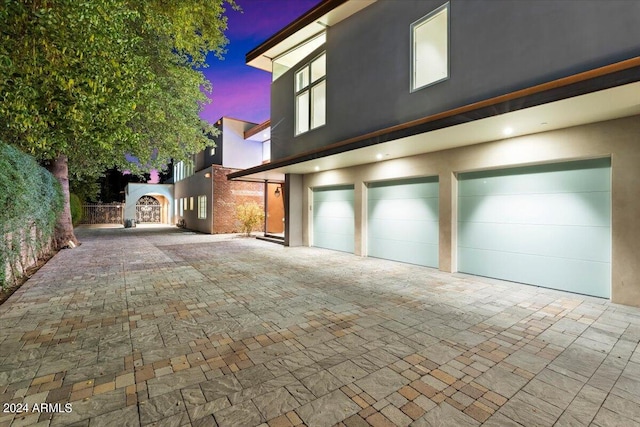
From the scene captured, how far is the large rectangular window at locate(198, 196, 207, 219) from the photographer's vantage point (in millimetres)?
17797

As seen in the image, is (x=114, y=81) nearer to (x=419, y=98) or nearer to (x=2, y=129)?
(x=2, y=129)

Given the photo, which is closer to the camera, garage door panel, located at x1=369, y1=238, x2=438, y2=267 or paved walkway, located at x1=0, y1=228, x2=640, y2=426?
paved walkway, located at x1=0, y1=228, x2=640, y2=426

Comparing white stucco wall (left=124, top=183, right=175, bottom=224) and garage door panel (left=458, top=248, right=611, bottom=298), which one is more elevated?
white stucco wall (left=124, top=183, right=175, bottom=224)

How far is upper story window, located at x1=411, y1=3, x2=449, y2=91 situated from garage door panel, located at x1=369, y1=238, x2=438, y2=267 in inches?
149

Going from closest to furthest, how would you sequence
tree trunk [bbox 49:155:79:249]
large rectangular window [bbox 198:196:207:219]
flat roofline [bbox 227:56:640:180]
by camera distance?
flat roofline [bbox 227:56:640:180], tree trunk [bbox 49:155:79:249], large rectangular window [bbox 198:196:207:219]

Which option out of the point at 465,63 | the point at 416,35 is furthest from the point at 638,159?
the point at 416,35

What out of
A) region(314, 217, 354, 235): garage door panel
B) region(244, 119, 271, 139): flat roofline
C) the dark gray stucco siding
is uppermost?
region(244, 119, 271, 139): flat roofline

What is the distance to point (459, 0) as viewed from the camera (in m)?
6.02

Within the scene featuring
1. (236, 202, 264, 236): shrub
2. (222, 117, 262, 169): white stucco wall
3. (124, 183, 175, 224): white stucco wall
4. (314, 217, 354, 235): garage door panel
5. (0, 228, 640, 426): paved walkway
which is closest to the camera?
(0, 228, 640, 426): paved walkway

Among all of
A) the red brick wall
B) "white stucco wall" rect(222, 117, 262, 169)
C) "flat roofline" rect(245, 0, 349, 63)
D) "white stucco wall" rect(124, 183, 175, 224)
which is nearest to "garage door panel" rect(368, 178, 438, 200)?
"flat roofline" rect(245, 0, 349, 63)

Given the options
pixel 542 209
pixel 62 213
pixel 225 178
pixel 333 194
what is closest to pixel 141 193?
pixel 225 178

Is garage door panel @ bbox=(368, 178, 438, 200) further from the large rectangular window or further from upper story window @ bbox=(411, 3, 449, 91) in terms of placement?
the large rectangular window

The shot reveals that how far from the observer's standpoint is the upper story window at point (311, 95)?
991 centimetres

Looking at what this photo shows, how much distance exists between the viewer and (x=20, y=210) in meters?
5.52
